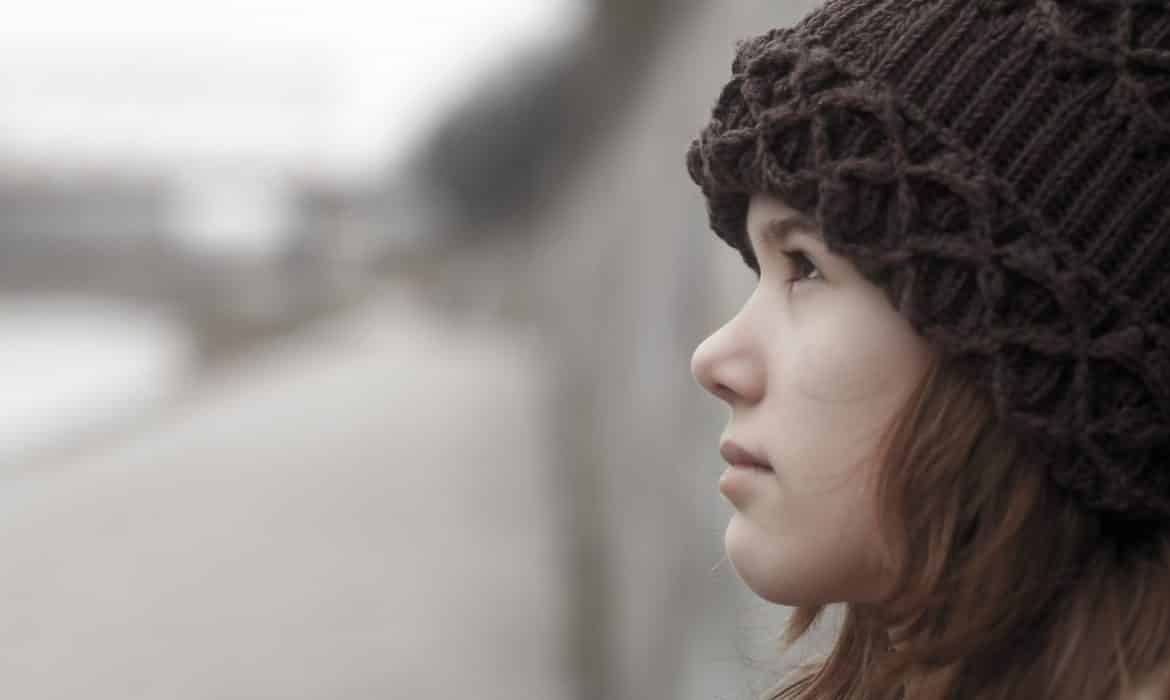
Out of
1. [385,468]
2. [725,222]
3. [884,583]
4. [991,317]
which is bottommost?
[884,583]

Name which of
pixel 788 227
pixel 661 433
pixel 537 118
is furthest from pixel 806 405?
pixel 537 118

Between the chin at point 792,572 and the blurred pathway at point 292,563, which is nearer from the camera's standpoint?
the chin at point 792,572

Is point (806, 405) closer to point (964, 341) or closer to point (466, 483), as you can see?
point (964, 341)

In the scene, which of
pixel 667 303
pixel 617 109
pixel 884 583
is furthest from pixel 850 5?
pixel 617 109

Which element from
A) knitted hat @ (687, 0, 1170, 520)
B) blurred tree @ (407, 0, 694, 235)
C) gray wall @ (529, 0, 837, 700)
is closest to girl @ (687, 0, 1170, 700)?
knitted hat @ (687, 0, 1170, 520)

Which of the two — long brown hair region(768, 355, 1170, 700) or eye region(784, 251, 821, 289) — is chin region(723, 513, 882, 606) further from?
eye region(784, 251, 821, 289)

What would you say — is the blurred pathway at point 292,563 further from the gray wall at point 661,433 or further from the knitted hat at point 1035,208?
the knitted hat at point 1035,208

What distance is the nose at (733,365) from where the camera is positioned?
Result: 1.13 meters

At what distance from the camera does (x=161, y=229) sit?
1323 inches

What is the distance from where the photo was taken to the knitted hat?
100 cm

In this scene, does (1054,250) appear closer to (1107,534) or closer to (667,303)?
(1107,534)

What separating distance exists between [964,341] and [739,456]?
21 centimetres

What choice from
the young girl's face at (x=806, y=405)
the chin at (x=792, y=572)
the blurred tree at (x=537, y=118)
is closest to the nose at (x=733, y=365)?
the young girl's face at (x=806, y=405)

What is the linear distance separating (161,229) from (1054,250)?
1352 inches
